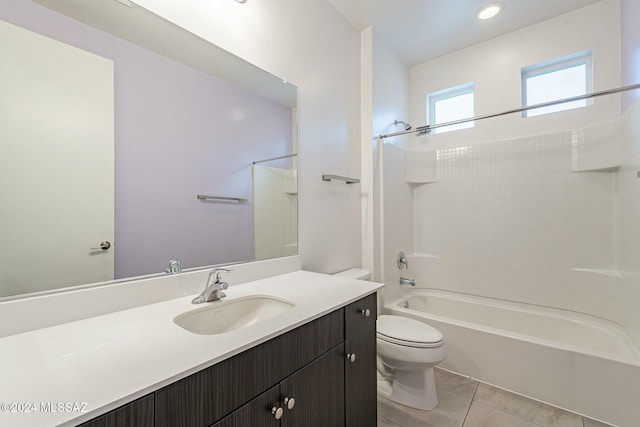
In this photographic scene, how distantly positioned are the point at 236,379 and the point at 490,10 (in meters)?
2.88

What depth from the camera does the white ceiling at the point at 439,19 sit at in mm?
2031

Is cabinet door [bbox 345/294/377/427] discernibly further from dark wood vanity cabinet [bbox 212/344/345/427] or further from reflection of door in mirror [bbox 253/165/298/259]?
reflection of door in mirror [bbox 253/165/298/259]

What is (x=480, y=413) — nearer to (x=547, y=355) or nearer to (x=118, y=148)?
(x=547, y=355)

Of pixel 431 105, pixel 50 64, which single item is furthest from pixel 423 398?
pixel 431 105

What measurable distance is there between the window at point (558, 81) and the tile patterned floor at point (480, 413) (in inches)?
87.1

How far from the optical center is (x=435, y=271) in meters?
2.74

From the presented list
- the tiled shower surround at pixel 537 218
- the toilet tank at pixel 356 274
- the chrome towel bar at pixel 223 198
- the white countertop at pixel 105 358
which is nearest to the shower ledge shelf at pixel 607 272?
the tiled shower surround at pixel 537 218

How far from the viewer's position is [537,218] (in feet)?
7.55

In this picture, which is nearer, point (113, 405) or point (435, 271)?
point (113, 405)

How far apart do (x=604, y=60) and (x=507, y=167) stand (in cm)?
96

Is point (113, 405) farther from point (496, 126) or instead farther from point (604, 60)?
point (604, 60)

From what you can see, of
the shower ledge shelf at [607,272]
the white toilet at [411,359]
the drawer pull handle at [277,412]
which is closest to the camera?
the drawer pull handle at [277,412]

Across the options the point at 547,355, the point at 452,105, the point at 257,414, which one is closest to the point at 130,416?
the point at 257,414

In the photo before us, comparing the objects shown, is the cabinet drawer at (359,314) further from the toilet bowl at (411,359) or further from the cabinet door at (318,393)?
the toilet bowl at (411,359)
